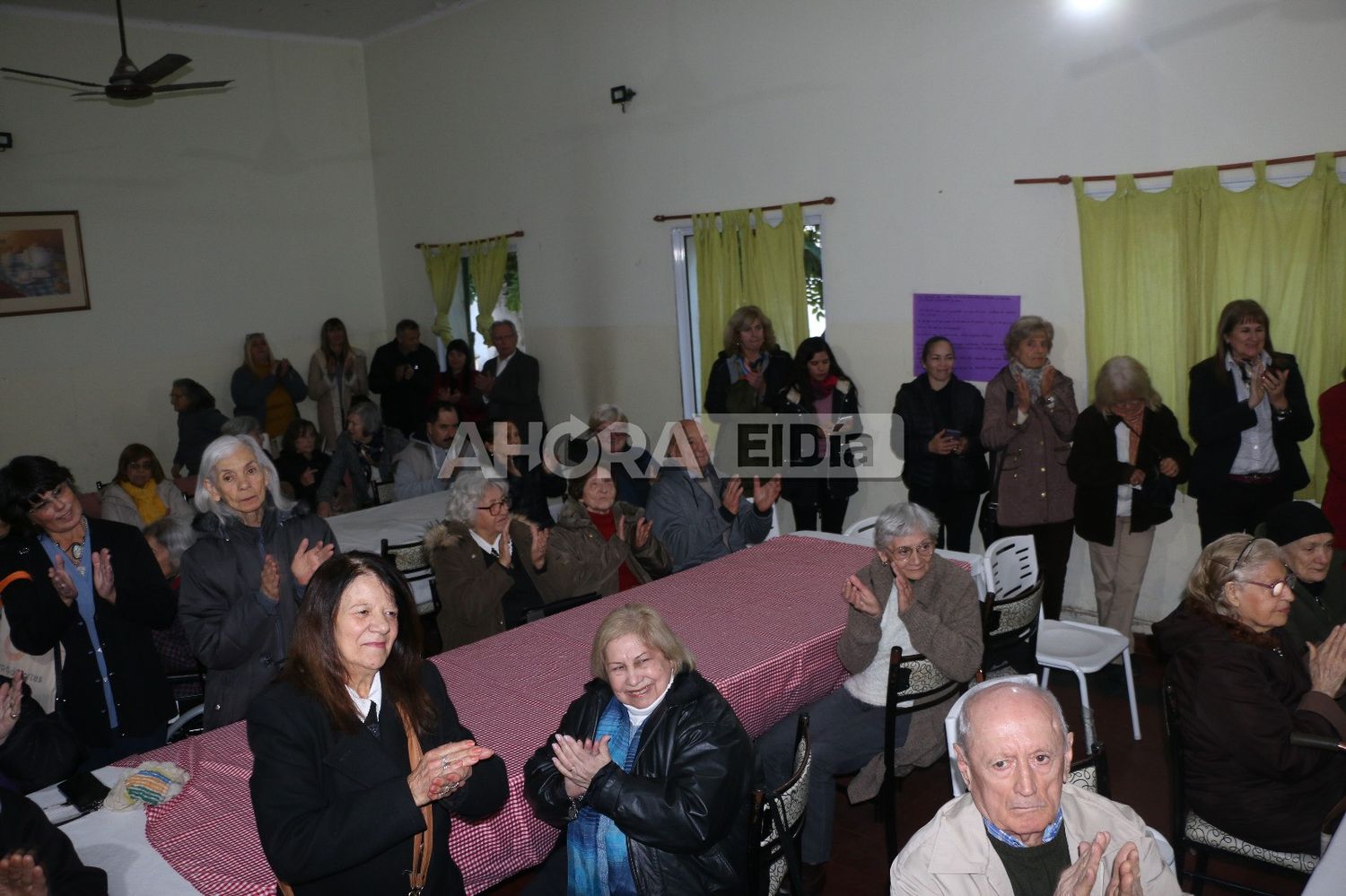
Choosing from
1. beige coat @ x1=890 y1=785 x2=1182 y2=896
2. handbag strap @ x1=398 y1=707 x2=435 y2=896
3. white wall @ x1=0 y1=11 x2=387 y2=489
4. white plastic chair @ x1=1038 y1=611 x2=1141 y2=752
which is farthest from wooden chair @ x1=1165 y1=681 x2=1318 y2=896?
white wall @ x1=0 y1=11 x2=387 y2=489

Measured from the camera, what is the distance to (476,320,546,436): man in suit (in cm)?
840

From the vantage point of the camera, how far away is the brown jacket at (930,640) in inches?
129

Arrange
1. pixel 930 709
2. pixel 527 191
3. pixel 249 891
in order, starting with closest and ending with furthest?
pixel 249 891
pixel 930 709
pixel 527 191

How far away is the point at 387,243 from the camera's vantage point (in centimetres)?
1008

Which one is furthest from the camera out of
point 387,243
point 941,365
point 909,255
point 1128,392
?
point 387,243

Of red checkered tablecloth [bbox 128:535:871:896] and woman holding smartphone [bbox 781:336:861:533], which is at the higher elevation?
woman holding smartphone [bbox 781:336:861:533]

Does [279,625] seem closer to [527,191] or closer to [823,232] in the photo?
[823,232]

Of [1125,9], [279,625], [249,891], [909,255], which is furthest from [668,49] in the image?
[249,891]

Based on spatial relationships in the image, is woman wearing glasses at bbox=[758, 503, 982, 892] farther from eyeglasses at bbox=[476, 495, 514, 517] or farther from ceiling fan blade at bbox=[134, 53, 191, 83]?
ceiling fan blade at bbox=[134, 53, 191, 83]

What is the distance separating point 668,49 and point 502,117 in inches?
74.5

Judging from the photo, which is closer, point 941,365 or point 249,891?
point 249,891

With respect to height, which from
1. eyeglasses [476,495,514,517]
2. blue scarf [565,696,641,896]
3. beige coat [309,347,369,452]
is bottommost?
blue scarf [565,696,641,896]

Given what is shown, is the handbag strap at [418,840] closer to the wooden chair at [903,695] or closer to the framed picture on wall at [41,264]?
the wooden chair at [903,695]

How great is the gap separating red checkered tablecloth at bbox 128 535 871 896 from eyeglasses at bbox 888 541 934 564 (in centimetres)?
34
